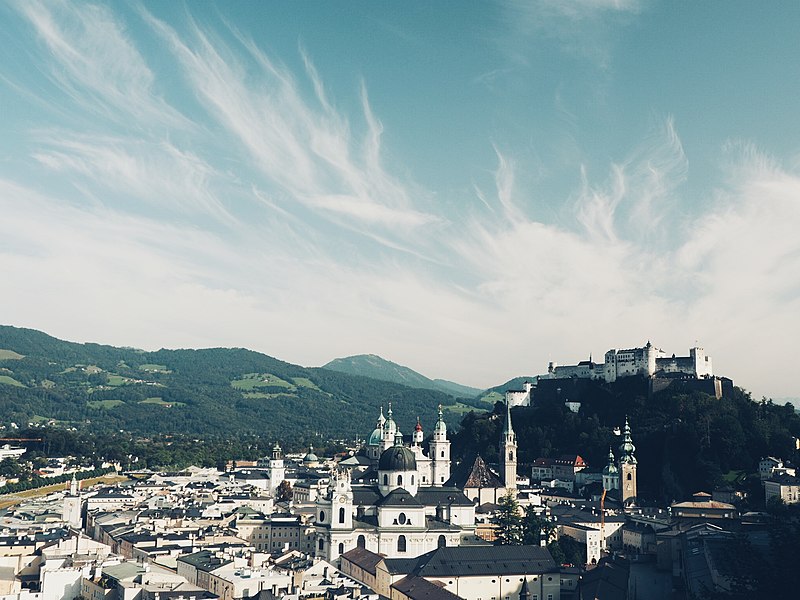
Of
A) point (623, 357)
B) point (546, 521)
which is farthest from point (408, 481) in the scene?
point (623, 357)

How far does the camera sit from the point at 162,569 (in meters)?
57.1

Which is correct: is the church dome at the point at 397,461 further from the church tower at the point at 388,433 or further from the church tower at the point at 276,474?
the church tower at the point at 276,474

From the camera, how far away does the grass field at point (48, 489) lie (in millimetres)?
102438

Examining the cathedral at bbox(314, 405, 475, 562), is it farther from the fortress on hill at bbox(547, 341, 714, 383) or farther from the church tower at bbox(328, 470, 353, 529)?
the fortress on hill at bbox(547, 341, 714, 383)

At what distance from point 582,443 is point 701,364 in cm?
1456

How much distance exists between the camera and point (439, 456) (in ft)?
290

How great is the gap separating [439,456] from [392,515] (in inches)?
884

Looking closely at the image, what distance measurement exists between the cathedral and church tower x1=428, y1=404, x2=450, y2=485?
13.2m

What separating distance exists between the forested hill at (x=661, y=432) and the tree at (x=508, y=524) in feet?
53.0

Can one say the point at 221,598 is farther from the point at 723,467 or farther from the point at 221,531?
the point at 723,467

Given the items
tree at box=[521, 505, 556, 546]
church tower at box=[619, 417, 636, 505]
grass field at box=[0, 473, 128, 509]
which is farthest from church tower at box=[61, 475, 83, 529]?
church tower at box=[619, 417, 636, 505]

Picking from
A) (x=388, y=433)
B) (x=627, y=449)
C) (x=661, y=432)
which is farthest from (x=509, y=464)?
(x=388, y=433)

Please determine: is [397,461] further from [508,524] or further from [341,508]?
[508,524]

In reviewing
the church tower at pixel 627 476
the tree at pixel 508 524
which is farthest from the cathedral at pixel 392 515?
the church tower at pixel 627 476
